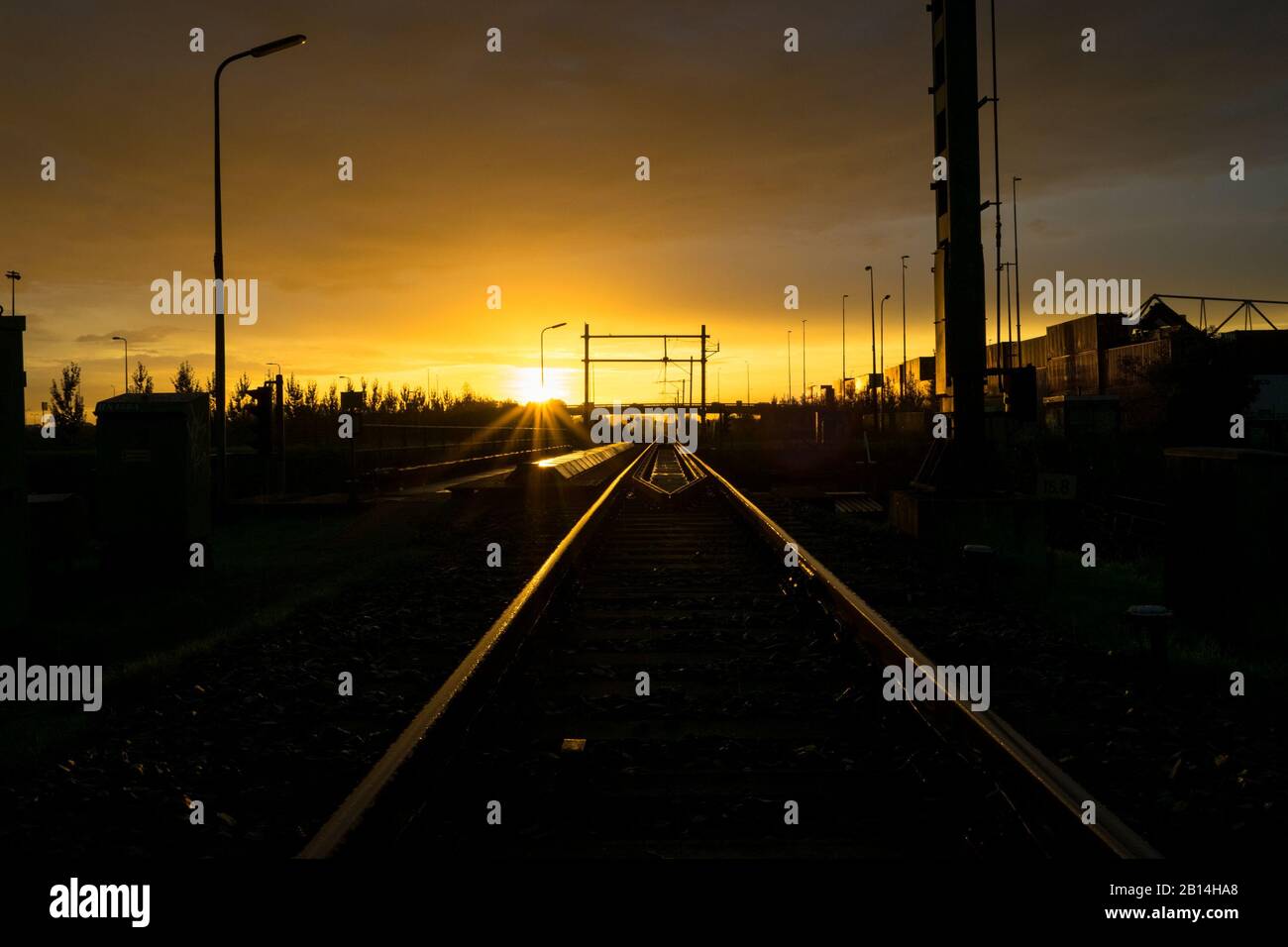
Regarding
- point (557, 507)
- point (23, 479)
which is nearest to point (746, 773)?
point (23, 479)

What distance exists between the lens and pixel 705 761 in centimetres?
417

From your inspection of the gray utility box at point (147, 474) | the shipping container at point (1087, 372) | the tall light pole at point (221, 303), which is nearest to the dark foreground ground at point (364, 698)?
the gray utility box at point (147, 474)

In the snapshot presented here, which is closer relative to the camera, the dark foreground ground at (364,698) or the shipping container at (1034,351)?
the dark foreground ground at (364,698)

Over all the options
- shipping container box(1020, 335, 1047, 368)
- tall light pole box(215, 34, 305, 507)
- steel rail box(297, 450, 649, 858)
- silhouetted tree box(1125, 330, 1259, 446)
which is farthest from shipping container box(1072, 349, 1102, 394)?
steel rail box(297, 450, 649, 858)

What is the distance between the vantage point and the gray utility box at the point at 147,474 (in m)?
11.4

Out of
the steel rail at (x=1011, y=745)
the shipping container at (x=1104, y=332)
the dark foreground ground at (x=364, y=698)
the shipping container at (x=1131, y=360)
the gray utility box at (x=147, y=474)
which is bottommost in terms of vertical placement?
the dark foreground ground at (x=364, y=698)

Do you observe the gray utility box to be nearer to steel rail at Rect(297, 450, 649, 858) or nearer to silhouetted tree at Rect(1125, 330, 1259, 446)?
steel rail at Rect(297, 450, 649, 858)

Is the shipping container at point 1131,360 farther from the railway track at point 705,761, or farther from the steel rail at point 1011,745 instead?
the railway track at point 705,761

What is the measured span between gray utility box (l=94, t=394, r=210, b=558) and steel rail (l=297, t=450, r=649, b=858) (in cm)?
545

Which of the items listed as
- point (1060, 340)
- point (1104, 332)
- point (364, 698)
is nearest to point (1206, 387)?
point (1104, 332)

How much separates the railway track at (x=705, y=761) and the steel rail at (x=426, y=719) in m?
0.01

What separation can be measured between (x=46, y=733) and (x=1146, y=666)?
5.96 meters
